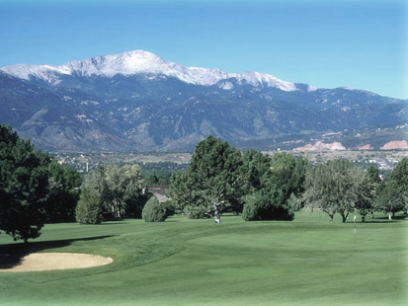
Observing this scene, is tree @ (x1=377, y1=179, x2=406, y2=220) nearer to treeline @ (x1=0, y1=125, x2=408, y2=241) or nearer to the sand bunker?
treeline @ (x1=0, y1=125, x2=408, y2=241)

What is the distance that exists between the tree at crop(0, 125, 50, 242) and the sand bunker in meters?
3.77

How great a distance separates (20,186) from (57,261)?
674cm

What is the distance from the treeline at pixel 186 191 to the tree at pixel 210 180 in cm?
14

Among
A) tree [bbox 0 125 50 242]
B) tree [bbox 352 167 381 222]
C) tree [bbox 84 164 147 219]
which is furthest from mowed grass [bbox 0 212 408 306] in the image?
tree [bbox 84 164 147 219]

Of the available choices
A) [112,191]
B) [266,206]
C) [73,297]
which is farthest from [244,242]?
[112,191]

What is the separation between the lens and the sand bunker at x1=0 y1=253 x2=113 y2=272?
44.0 meters

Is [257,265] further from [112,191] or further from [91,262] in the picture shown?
[112,191]

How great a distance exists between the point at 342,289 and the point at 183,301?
7.40 m

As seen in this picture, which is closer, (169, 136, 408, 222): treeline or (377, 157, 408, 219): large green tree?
(169, 136, 408, 222): treeline

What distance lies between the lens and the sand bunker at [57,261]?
44031 millimetres

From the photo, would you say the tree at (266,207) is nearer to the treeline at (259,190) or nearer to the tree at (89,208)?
the treeline at (259,190)

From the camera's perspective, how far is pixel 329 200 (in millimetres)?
84312

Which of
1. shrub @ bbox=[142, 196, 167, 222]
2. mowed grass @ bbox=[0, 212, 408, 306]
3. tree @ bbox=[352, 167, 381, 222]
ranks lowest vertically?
shrub @ bbox=[142, 196, 167, 222]

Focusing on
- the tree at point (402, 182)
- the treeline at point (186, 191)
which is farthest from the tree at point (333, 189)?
the tree at point (402, 182)
